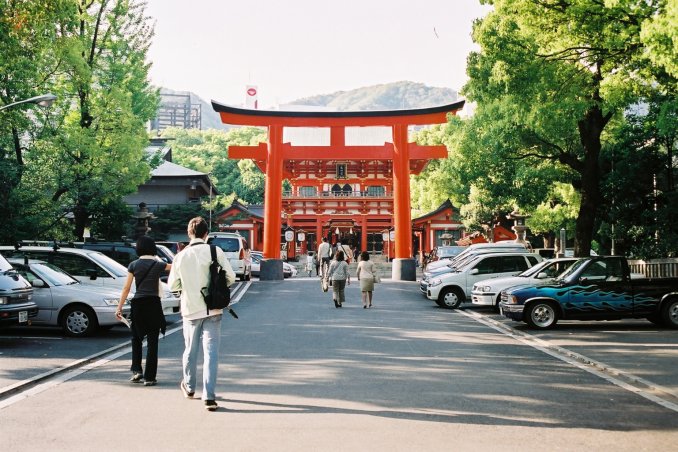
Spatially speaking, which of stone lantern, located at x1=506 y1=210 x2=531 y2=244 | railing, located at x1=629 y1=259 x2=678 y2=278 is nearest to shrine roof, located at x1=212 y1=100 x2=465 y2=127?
stone lantern, located at x1=506 y1=210 x2=531 y2=244

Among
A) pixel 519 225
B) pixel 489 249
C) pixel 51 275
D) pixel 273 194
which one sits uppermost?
pixel 273 194

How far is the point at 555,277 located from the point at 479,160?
7.62 m

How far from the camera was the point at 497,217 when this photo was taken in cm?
4319

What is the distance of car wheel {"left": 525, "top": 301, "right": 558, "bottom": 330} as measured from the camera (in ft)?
47.5

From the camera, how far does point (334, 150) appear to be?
3219 cm

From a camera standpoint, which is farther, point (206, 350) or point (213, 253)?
point (213, 253)

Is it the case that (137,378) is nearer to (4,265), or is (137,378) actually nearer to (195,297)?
(195,297)

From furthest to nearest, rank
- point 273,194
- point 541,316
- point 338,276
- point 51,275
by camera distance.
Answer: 1. point 273,194
2. point 338,276
3. point 541,316
4. point 51,275

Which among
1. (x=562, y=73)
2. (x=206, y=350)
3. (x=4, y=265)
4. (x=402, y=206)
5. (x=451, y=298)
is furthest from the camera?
(x=402, y=206)

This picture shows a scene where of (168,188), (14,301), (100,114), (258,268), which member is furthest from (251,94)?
(14,301)

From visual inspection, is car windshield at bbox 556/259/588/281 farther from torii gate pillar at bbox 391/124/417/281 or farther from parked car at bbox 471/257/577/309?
torii gate pillar at bbox 391/124/417/281

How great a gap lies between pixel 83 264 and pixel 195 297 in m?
9.10

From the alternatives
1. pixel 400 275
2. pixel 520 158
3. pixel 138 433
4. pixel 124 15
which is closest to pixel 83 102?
pixel 124 15

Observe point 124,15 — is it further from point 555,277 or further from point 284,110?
point 555,277
